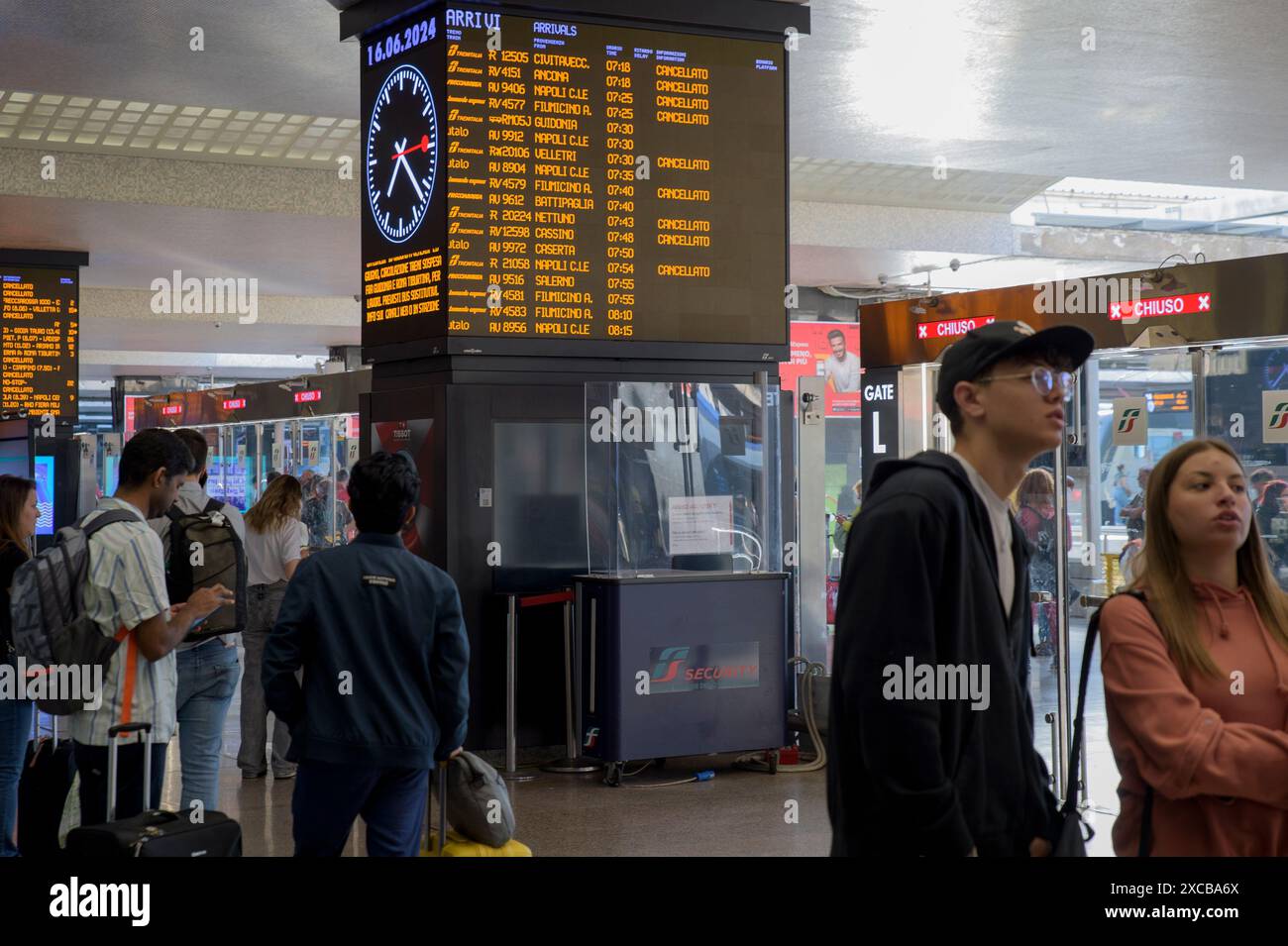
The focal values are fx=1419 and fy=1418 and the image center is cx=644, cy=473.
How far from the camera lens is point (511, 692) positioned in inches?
272

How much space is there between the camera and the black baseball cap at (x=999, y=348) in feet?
8.04

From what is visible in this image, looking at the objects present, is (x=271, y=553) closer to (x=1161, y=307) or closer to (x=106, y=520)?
(x=106, y=520)

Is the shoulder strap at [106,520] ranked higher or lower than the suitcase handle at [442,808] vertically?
higher

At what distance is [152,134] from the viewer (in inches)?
433

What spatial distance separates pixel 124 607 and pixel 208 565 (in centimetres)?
91

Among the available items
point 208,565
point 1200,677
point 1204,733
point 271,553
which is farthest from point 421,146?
point 1204,733

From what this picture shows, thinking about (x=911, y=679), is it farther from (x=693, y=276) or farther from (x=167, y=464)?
(x=693, y=276)

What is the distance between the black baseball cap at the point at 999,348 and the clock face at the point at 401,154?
14.6ft

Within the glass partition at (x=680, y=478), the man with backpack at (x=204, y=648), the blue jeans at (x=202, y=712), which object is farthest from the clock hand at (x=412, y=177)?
the blue jeans at (x=202, y=712)

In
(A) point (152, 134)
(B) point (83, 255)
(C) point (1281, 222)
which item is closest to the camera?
(A) point (152, 134)

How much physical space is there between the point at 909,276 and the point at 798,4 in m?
10.4

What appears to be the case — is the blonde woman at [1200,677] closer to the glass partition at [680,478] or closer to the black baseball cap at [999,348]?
the black baseball cap at [999,348]

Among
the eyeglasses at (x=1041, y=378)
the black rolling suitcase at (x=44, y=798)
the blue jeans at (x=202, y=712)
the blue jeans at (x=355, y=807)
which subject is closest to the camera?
the eyeglasses at (x=1041, y=378)
